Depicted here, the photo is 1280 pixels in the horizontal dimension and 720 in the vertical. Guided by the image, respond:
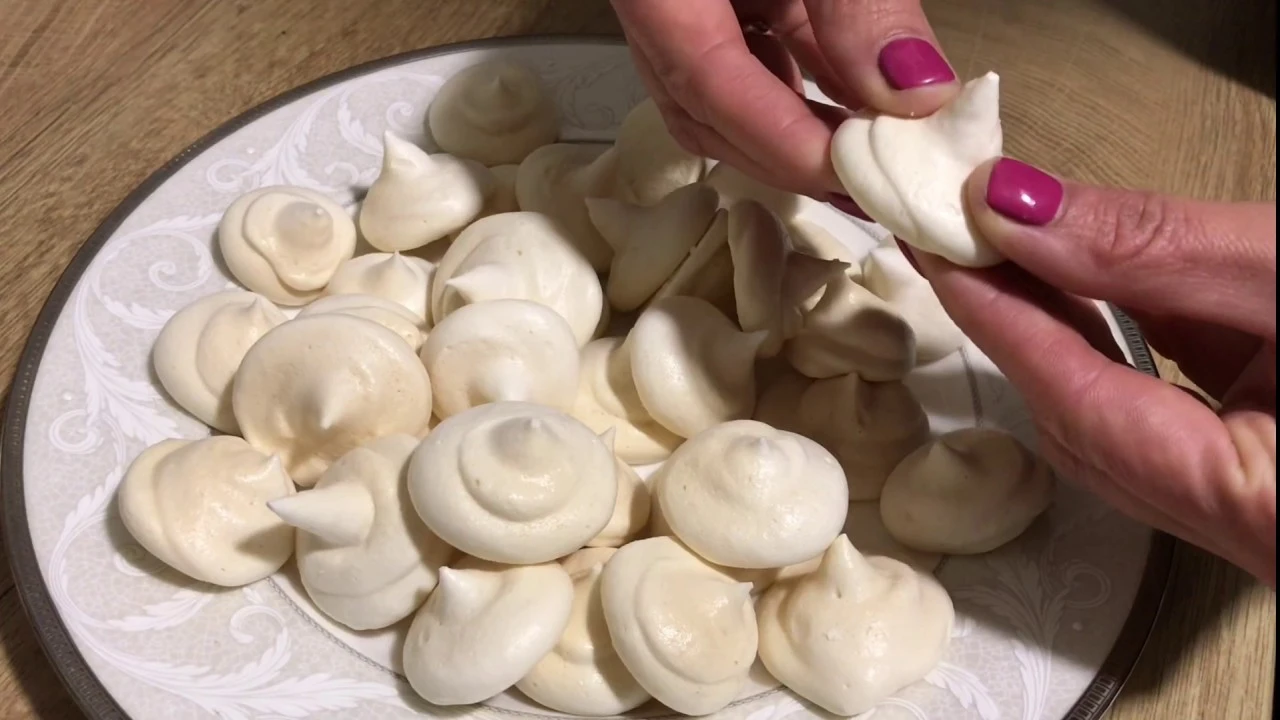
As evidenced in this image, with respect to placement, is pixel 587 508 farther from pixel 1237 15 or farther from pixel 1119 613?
pixel 1237 15

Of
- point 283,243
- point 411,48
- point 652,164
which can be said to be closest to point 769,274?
point 652,164

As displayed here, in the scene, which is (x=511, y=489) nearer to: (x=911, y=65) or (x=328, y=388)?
(x=328, y=388)

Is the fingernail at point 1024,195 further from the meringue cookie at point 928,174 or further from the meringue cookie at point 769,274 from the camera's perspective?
the meringue cookie at point 769,274

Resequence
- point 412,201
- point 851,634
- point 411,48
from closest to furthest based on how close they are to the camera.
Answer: point 851,634 < point 412,201 < point 411,48

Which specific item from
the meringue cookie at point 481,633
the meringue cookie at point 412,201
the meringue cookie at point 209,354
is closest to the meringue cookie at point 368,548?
the meringue cookie at point 481,633

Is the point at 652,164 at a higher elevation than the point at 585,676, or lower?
higher

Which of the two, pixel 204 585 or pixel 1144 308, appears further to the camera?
pixel 204 585

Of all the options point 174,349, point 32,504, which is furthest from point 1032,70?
point 32,504
